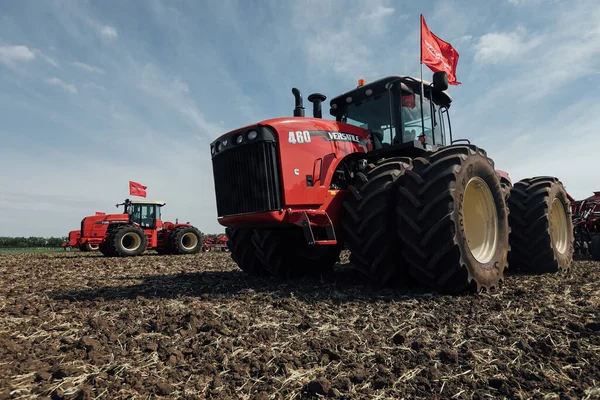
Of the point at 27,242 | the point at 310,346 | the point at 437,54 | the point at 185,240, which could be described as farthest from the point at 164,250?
the point at 27,242

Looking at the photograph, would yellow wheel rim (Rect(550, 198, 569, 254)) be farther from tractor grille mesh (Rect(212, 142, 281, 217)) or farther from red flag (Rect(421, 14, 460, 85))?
tractor grille mesh (Rect(212, 142, 281, 217))

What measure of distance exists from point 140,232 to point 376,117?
40.1 ft

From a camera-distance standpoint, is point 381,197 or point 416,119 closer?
point 381,197

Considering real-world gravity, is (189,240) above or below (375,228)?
above

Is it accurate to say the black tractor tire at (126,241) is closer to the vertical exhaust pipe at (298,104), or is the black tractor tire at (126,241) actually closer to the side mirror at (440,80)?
the vertical exhaust pipe at (298,104)

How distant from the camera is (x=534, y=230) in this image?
6047mm

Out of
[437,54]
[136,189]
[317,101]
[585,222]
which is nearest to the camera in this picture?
[317,101]

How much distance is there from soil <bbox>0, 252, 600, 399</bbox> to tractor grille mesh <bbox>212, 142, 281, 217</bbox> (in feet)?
3.54

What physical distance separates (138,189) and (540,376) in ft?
72.4

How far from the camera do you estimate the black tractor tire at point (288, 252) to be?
19.4ft

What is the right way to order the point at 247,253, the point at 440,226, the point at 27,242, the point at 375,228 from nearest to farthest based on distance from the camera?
the point at 440,226, the point at 375,228, the point at 247,253, the point at 27,242

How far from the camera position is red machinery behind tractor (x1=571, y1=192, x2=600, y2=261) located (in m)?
9.57

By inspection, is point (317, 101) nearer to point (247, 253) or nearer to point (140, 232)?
point (247, 253)

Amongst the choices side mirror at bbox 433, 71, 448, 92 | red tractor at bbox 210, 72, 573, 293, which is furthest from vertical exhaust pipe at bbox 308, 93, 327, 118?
side mirror at bbox 433, 71, 448, 92
